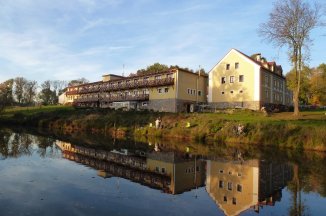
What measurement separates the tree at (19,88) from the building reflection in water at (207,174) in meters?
114

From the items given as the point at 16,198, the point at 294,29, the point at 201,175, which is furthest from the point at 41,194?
the point at 294,29

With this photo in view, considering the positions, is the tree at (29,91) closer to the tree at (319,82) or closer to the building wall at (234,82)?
the building wall at (234,82)

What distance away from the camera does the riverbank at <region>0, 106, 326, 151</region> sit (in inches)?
1208

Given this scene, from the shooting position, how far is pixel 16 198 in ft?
38.2

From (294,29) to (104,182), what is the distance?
36518mm

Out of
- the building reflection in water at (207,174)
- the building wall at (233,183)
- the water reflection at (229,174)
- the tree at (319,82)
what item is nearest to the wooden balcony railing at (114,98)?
the water reflection at (229,174)

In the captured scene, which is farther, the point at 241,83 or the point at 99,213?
the point at 241,83

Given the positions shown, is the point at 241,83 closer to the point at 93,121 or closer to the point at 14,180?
the point at 93,121

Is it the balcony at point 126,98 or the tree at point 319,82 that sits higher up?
the tree at point 319,82

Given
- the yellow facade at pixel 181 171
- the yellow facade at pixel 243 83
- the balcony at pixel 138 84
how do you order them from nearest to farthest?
1. the yellow facade at pixel 181 171
2. the yellow facade at pixel 243 83
3. the balcony at pixel 138 84

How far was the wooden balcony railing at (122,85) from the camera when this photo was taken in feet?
199

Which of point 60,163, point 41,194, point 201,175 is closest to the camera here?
point 41,194

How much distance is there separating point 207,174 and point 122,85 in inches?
2202

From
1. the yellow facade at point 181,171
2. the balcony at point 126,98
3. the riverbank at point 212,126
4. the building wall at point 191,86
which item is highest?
the building wall at point 191,86
